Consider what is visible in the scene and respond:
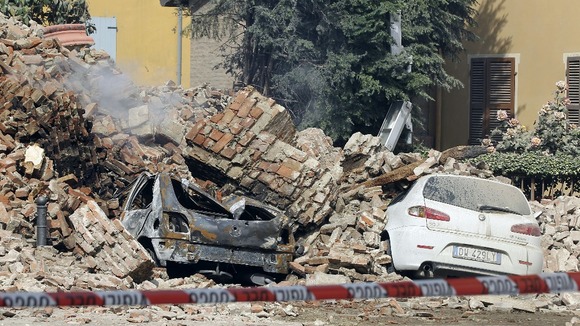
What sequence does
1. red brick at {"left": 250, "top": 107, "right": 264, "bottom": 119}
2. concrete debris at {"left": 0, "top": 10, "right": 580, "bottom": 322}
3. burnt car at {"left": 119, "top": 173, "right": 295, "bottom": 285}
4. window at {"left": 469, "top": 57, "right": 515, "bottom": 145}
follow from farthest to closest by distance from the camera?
window at {"left": 469, "top": 57, "right": 515, "bottom": 145}
red brick at {"left": 250, "top": 107, "right": 264, "bottom": 119}
burnt car at {"left": 119, "top": 173, "right": 295, "bottom": 285}
concrete debris at {"left": 0, "top": 10, "right": 580, "bottom": 322}

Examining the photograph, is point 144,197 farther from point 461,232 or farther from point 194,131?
point 461,232

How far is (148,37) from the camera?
111ft

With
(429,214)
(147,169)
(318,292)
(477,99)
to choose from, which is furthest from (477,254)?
(477,99)

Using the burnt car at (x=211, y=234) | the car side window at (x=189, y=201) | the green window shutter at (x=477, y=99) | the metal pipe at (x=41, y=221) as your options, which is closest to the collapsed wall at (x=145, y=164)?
the metal pipe at (x=41, y=221)

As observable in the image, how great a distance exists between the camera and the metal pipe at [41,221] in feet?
46.2

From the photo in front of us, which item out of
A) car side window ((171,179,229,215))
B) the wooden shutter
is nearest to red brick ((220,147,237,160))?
car side window ((171,179,229,215))

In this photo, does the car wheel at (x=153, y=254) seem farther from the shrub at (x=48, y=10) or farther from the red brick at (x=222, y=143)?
the shrub at (x=48, y=10)

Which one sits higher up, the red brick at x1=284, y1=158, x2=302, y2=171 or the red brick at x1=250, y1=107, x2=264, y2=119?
the red brick at x1=250, y1=107, x2=264, y2=119

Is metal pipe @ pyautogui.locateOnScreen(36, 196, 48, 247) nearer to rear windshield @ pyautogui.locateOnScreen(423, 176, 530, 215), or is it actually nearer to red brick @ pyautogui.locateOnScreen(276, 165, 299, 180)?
red brick @ pyautogui.locateOnScreen(276, 165, 299, 180)

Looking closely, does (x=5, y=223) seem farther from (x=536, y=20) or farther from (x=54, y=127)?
(x=536, y=20)

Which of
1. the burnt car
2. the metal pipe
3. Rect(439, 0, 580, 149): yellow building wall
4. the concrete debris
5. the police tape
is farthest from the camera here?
Rect(439, 0, 580, 149): yellow building wall

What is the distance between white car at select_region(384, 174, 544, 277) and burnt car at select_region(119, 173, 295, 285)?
1.38 meters

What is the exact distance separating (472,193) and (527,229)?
0.75 m

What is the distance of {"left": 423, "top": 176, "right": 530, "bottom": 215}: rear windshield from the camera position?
1458 cm
